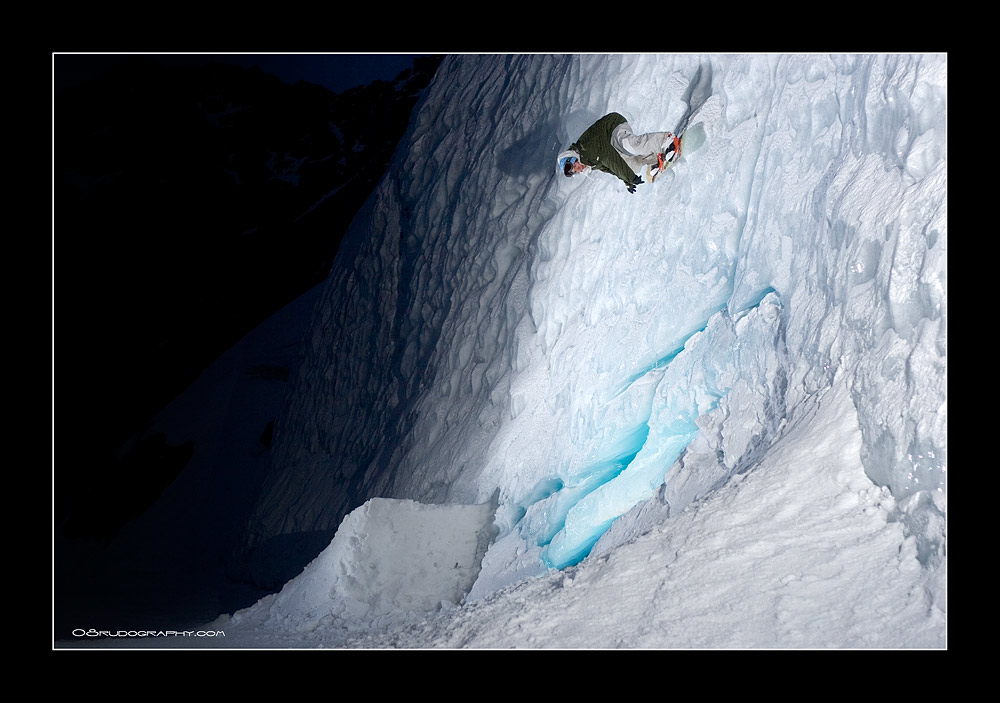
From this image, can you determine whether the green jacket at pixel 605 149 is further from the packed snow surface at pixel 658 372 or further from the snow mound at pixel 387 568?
the snow mound at pixel 387 568

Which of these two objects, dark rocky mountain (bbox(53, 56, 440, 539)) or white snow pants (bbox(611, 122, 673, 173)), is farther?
dark rocky mountain (bbox(53, 56, 440, 539))

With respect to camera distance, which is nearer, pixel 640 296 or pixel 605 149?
pixel 605 149

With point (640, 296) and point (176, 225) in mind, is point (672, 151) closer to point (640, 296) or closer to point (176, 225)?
point (640, 296)

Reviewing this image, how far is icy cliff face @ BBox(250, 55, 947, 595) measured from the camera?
292 cm

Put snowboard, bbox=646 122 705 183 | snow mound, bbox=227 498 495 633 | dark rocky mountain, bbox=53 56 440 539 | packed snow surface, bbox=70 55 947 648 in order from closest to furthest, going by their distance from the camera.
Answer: packed snow surface, bbox=70 55 947 648 < snowboard, bbox=646 122 705 183 < snow mound, bbox=227 498 495 633 < dark rocky mountain, bbox=53 56 440 539

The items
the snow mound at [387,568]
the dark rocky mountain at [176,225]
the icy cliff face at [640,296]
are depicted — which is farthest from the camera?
the dark rocky mountain at [176,225]

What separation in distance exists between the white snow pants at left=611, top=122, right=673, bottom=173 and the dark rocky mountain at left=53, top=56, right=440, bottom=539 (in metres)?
5.30

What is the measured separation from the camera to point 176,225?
12.2m

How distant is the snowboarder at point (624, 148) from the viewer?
444 cm

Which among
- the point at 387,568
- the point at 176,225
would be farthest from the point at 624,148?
the point at 176,225

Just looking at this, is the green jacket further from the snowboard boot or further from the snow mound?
the snow mound

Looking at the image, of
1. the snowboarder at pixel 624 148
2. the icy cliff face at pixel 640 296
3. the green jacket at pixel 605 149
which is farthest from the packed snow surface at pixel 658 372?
the green jacket at pixel 605 149

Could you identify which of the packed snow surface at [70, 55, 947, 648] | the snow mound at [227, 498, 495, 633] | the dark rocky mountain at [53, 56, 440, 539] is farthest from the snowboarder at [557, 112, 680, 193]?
the dark rocky mountain at [53, 56, 440, 539]

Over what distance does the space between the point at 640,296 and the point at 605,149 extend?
1.00 m
